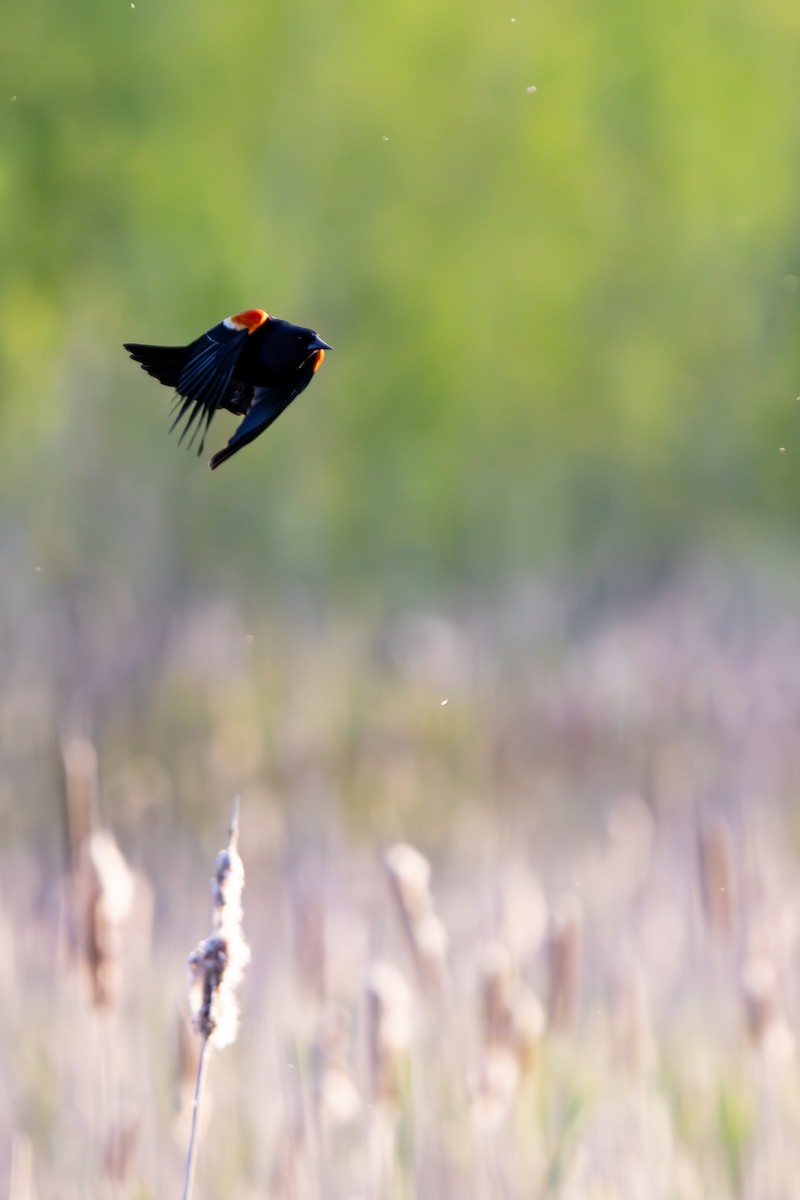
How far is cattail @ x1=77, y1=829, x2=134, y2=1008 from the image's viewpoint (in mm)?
1744

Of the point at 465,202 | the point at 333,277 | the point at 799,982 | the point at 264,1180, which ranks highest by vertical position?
the point at 465,202

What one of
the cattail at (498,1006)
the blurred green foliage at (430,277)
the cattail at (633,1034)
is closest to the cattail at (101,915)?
the cattail at (498,1006)

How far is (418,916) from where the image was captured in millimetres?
2119

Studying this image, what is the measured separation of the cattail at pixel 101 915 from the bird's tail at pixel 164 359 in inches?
23.3

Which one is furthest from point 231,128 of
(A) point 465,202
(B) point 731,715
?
(B) point 731,715

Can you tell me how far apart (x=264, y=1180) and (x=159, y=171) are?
7.87 m

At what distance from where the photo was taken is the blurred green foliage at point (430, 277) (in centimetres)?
893

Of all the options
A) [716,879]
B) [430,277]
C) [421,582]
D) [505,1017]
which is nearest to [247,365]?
[505,1017]

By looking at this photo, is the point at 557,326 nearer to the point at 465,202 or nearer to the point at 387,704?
the point at 465,202

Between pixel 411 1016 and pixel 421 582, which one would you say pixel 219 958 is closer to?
pixel 411 1016

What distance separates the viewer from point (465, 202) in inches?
442

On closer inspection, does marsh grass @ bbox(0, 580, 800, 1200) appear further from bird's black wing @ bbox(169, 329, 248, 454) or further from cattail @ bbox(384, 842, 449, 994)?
bird's black wing @ bbox(169, 329, 248, 454)

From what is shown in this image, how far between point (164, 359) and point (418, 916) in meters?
0.91

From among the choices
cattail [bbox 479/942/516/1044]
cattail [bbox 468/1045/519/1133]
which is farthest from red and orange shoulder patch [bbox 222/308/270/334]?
cattail [bbox 468/1045/519/1133]
